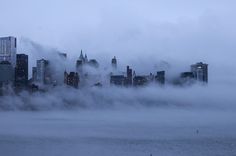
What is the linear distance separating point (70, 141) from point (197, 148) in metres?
35.4

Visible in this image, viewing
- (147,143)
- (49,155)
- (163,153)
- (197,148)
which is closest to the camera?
(49,155)

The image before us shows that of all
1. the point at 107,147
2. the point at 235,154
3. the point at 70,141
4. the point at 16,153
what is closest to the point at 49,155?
the point at 16,153

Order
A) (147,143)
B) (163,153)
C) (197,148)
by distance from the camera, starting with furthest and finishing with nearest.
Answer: (147,143) < (197,148) < (163,153)

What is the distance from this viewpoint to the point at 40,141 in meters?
135

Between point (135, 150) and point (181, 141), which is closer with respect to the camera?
point (135, 150)

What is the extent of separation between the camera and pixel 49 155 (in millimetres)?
101812

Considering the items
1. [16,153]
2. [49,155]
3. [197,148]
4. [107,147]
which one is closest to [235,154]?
[197,148]

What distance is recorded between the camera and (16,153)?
106 m

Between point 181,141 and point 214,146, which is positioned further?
point 181,141

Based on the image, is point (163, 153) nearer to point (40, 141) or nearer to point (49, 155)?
point (49, 155)

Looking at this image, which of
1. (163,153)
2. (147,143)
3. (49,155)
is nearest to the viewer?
(49,155)

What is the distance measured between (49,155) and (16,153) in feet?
30.0

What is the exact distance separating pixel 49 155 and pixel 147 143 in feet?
120

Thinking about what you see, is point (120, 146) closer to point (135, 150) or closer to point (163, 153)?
point (135, 150)
